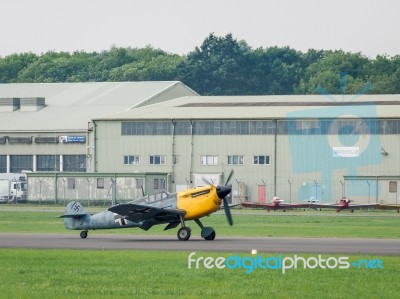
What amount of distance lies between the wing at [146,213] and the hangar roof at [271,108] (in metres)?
51.8

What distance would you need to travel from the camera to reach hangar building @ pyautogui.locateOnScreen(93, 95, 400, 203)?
9750cm

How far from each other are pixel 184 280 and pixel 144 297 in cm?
341

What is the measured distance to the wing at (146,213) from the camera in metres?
47.8

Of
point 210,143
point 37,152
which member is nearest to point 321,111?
point 210,143

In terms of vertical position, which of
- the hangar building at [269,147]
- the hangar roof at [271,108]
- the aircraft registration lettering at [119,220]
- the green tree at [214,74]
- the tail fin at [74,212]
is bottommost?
the aircraft registration lettering at [119,220]

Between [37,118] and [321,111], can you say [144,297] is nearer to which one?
[321,111]

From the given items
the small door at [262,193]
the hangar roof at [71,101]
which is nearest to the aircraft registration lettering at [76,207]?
the small door at [262,193]

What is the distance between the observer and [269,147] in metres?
101

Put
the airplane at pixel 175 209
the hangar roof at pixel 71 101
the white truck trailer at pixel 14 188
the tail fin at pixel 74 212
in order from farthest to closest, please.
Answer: the hangar roof at pixel 71 101, the white truck trailer at pixel 14 188, the tail fin at pixel 74 212, the airplane at pixel 175 209

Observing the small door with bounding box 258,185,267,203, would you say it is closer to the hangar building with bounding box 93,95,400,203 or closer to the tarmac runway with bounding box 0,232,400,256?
the hangar building with bounding box 93,95,400,203

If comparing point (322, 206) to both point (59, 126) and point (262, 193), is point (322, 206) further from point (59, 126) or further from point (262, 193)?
point (59, 126)

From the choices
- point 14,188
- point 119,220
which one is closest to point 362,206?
point 14,188

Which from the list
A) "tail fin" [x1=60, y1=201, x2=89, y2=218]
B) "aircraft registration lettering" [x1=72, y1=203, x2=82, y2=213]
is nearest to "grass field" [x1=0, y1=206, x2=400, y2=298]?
"tail fin" [x1=60, y1=201, x2=89, y2=218]

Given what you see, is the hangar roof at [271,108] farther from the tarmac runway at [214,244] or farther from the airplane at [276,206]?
the tarmac runway at [214,244]
